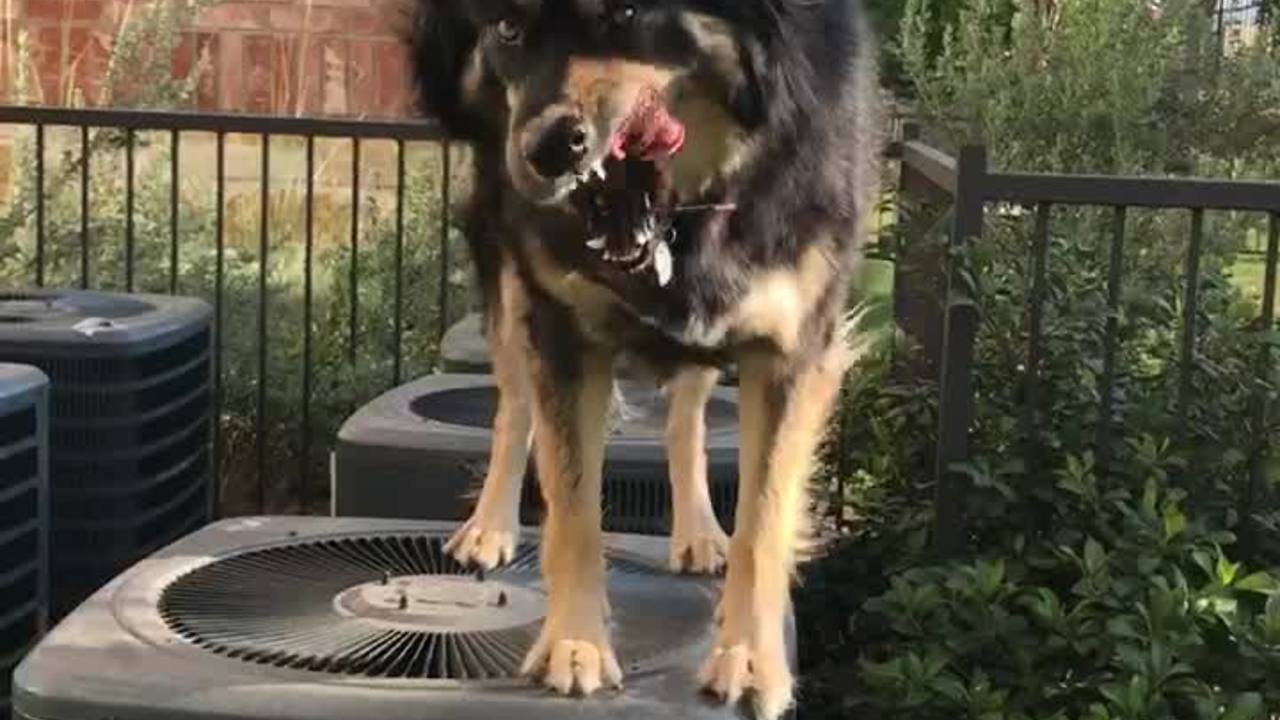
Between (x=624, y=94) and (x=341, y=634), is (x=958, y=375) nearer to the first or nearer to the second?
(x=341, y=634)

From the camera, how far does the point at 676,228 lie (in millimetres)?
2484

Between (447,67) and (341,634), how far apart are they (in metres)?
0.92

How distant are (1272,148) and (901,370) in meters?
2.02

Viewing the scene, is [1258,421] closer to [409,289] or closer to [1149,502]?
[1149,502]

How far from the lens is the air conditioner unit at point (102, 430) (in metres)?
3.85

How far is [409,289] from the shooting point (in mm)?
6035

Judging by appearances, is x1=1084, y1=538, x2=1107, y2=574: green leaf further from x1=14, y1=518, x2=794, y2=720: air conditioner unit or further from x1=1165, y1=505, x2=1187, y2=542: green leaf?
x1=14, y1=518, x2=794, y2=720: air conditioner unit

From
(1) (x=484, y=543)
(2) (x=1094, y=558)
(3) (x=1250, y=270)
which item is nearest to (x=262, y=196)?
(1) (x=484, y=543)

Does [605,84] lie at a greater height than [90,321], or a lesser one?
greater

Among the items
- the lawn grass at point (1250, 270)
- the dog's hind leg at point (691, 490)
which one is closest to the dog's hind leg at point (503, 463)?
the dog's hind leg at point (691, 490)

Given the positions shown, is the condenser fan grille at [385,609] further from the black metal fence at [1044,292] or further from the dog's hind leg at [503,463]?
the black metal fence at [1044,292]

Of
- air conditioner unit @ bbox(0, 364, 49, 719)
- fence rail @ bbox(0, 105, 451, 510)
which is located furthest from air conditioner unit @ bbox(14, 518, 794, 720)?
fence rail @ bbox(0, 105, 451, 510)

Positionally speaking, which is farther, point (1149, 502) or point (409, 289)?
point (409, 289)

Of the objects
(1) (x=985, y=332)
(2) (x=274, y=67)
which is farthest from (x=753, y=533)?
(2) (x=274, y=67)
